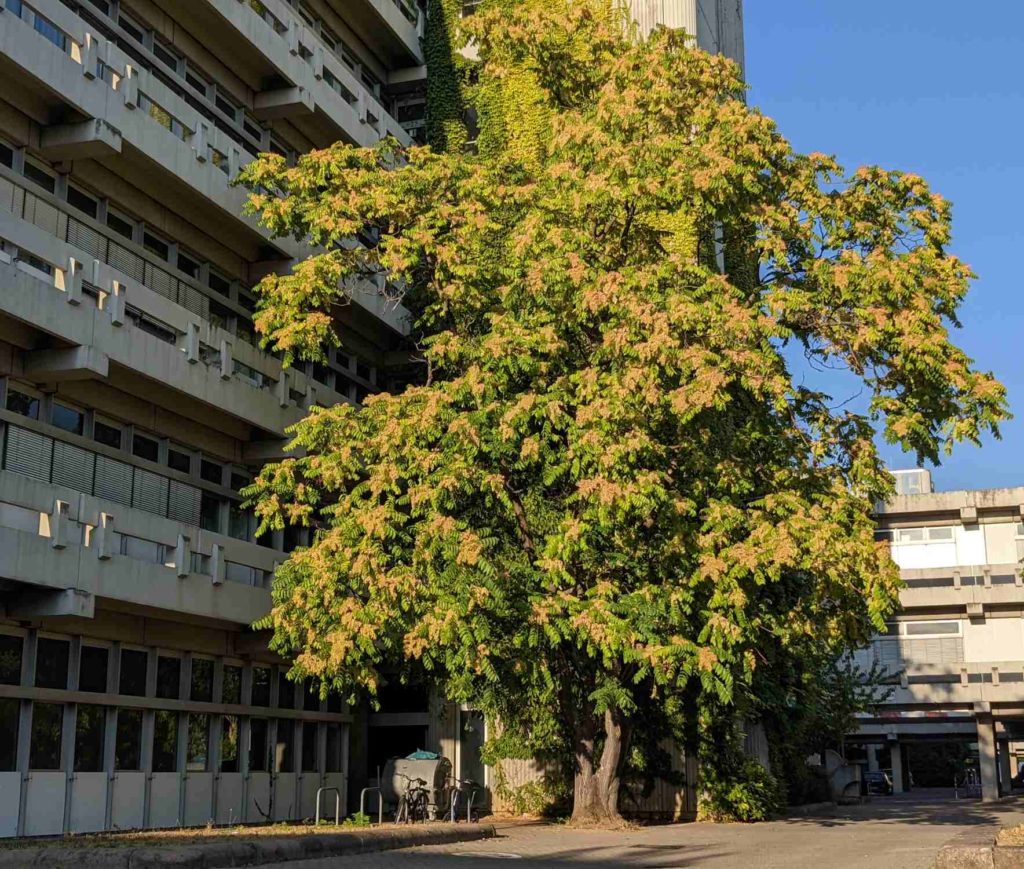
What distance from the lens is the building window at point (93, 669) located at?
23.0 meters

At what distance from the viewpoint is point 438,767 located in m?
27.7

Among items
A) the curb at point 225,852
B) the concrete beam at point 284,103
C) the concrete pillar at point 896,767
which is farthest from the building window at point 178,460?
the concrete pillar at point 896,767

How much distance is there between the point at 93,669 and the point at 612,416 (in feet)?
35.4

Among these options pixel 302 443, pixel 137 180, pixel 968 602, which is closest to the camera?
pixel 302 443

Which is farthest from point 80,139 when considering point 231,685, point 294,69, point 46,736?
point 231,685

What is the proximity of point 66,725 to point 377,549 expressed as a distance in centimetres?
648

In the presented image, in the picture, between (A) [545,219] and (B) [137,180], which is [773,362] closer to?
(A) [545,219]

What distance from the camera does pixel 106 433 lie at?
2448cm

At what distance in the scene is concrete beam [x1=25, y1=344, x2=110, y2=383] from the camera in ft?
72.0

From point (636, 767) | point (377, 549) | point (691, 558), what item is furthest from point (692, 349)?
point (636, 767)

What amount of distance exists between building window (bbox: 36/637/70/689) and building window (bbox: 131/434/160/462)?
4.30 meters

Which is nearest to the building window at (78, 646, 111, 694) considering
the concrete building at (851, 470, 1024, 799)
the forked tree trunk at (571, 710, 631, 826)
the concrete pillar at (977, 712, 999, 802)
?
the forked tree trunk at (571, 710, 631, 826)

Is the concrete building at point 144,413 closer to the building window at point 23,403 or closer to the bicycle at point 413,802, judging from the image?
the building window at point 23,403

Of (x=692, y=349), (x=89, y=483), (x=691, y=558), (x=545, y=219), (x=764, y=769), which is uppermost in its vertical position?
(x=545, y=219)
